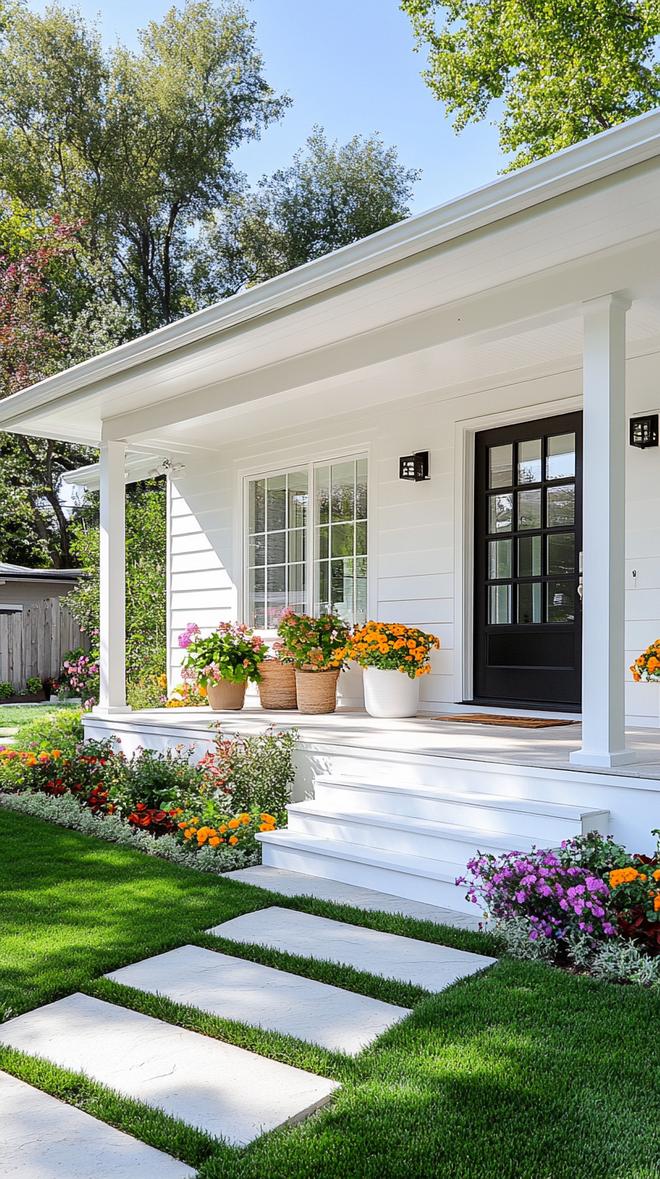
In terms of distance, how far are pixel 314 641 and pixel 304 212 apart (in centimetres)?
1517

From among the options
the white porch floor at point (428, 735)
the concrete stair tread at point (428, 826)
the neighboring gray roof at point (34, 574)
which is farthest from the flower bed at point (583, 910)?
the neighboring gray roof at point (34, 574)

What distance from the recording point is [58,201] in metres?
18.7

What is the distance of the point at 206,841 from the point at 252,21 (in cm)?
1943

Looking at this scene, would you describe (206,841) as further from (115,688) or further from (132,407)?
(132,407)

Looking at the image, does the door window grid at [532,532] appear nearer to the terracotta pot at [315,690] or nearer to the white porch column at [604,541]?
the terracotta pot at [315,690]

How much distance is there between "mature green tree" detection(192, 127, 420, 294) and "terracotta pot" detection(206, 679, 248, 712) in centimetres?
1417

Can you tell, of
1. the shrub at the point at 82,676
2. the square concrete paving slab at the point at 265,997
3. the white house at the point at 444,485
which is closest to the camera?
the square concrete paving slab at the point at 265,997

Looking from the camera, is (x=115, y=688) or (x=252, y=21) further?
(x=252, y=21)

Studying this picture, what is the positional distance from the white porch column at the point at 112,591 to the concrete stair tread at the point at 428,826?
260 centimetres

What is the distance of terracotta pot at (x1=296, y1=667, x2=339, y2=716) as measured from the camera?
6.59 metres

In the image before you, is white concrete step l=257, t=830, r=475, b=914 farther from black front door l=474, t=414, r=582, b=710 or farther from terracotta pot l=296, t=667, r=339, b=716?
black front door l=474, t=414, r=582, b=710

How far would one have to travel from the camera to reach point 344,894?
12.6 feet

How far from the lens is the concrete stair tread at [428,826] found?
12.1 feet

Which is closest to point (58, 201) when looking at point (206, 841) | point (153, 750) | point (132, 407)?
point (132, 407)
